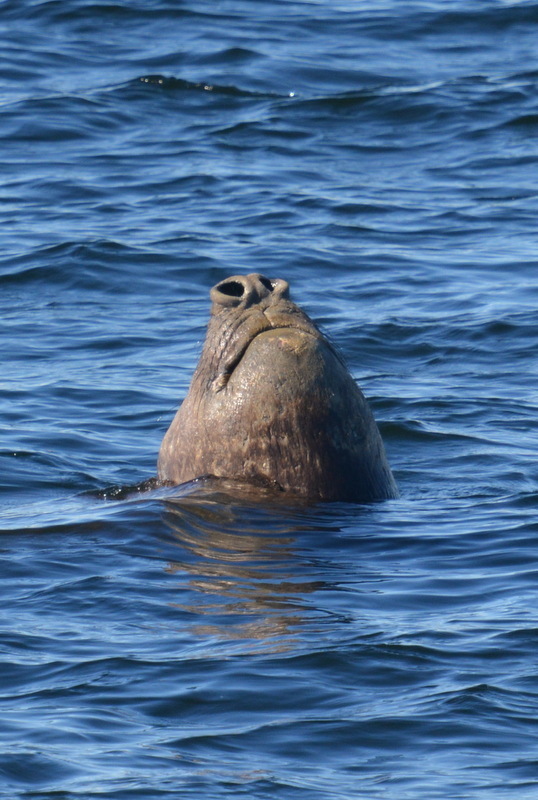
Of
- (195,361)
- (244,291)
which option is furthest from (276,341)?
(195,361)

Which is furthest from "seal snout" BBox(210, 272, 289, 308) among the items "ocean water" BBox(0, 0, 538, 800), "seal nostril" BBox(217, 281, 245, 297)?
"ocean water" BBox(0, 0, 538, 800)

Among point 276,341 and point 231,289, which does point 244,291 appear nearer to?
point 231,289

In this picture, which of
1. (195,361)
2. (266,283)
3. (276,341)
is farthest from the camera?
(195,361)

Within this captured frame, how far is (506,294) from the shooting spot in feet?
41.4

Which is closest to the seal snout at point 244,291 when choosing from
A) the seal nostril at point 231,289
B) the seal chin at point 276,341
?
the seal nostril at point 231,289

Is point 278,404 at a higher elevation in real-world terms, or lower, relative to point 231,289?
lower

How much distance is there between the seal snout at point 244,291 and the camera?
645 centimetres

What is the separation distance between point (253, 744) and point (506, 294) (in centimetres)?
863

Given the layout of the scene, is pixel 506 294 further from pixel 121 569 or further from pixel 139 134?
pixel 121 569

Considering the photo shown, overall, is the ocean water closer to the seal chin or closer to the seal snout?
the seal chin

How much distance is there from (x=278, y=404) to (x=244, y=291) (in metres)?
0.50

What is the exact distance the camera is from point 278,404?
6.44 metres

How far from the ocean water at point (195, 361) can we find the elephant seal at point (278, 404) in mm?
181

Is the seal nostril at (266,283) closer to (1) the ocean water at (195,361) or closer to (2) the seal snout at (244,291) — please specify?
(2) the seal snout at (244,291)
